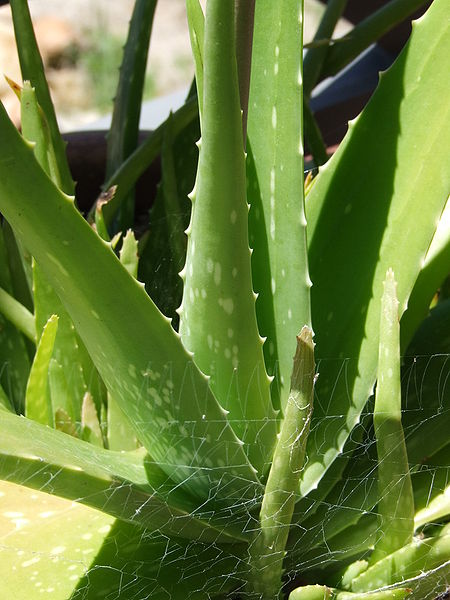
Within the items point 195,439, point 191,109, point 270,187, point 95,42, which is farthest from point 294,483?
point 95,42

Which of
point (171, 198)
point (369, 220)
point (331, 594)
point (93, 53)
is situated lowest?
point (331, 594)

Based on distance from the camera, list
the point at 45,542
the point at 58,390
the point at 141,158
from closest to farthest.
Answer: the point at 45,542 → the point at 58,390 → the point at 141,158

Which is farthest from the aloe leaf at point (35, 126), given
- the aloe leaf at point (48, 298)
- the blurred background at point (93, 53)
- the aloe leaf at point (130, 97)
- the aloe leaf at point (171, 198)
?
the blurred background at point (93, 53)

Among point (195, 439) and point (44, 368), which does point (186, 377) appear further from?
point (44, 368)

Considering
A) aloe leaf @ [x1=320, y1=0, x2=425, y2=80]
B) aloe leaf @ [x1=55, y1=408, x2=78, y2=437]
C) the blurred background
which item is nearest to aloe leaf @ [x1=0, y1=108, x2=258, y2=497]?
aloe leaf @ [x1=55, y1=408, x2=78, y2=437]

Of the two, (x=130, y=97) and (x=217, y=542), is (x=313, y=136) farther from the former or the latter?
(x=217, y=542)

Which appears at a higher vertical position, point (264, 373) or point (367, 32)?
point (367, 32)

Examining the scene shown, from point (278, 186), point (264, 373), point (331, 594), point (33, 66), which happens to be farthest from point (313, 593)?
point (33, 66)

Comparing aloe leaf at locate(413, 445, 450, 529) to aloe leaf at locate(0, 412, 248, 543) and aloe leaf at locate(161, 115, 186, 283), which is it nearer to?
aloe leaf at locate(0, 412, 248, 543)

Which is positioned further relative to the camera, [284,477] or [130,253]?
[130,253]
